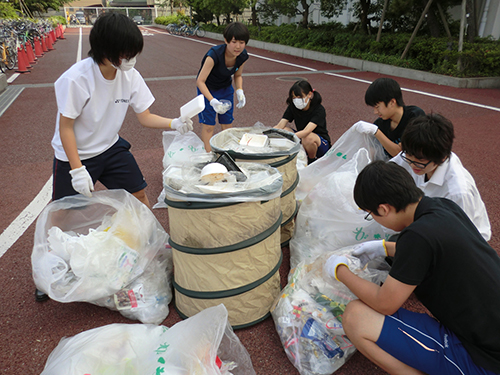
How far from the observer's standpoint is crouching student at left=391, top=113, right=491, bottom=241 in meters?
1.79

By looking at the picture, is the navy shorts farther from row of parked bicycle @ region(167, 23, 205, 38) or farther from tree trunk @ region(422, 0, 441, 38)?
row of parked bicycle @ region(167, 23, 205, 38)

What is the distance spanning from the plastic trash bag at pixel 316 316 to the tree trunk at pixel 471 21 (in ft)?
32.7

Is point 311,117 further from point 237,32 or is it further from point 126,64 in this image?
point 126,64

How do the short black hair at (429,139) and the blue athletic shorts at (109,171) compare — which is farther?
the blue athletic shorts at (109,171)

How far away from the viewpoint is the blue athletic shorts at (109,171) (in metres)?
2.15

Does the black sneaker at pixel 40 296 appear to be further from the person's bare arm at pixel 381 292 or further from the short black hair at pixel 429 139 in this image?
the short black hair at pixel 429 139

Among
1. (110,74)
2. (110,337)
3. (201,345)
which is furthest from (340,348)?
(110,74)

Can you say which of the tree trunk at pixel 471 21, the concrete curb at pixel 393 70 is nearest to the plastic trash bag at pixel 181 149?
the concrete curb at pixel 393 70

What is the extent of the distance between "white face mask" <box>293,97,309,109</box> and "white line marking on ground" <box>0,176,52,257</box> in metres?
2.45

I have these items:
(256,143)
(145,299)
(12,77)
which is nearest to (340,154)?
(256,143)

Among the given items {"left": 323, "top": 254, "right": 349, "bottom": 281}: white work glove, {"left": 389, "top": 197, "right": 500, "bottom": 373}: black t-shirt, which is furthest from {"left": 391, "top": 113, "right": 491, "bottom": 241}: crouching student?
{"left": 323, "top": 254, "right": 349, "bottom": 281}: white work glove

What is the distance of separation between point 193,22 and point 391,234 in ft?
98.6

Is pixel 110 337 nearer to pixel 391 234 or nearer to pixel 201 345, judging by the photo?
pixel 201 345

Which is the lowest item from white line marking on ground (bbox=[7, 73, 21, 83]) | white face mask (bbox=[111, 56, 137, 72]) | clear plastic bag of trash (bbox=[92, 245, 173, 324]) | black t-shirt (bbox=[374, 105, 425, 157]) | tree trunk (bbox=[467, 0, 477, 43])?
clear plastic bag of trash (bbox=[92, 245, 173, 324])
